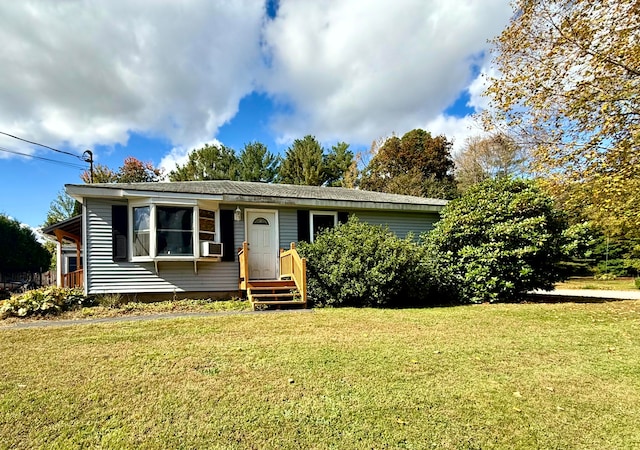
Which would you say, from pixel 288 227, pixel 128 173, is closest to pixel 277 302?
pixel 288 227

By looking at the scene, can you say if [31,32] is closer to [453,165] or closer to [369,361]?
[369,361]

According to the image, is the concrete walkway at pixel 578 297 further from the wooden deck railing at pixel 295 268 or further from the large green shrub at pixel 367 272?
the wooden deck railing at pixel 295 268

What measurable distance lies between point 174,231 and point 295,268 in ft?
10.5

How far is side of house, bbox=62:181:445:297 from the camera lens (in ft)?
27.6

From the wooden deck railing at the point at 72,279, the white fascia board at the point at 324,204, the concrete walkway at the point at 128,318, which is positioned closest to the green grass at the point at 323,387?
the concrete walkway at the point at 128,318

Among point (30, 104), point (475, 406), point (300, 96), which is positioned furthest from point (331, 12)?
point (30, 104)

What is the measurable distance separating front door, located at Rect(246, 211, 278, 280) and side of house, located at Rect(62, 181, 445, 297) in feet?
0.09

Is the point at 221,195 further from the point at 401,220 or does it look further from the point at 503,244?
the point at 503,244

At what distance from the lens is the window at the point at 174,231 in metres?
8.44

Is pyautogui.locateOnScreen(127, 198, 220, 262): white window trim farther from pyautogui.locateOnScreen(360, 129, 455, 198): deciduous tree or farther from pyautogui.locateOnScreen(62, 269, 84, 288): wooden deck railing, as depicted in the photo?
pyautogui.locateOnScreen(360, 129, 455, 198): deciduous tree

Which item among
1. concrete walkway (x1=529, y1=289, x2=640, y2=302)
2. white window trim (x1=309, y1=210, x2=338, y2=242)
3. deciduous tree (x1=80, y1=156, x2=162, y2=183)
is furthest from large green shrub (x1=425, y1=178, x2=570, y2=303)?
deciduous tree (x1=80, y1=156, x2=162, y2=183)

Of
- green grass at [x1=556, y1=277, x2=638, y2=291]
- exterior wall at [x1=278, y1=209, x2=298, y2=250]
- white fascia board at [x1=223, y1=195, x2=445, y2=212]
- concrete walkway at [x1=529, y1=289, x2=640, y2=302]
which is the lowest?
green grass at [x1=556, y1=277, x2=638, y2=291]

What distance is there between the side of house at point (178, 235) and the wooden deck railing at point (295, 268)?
33.3 inches

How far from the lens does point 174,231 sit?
337 inches
